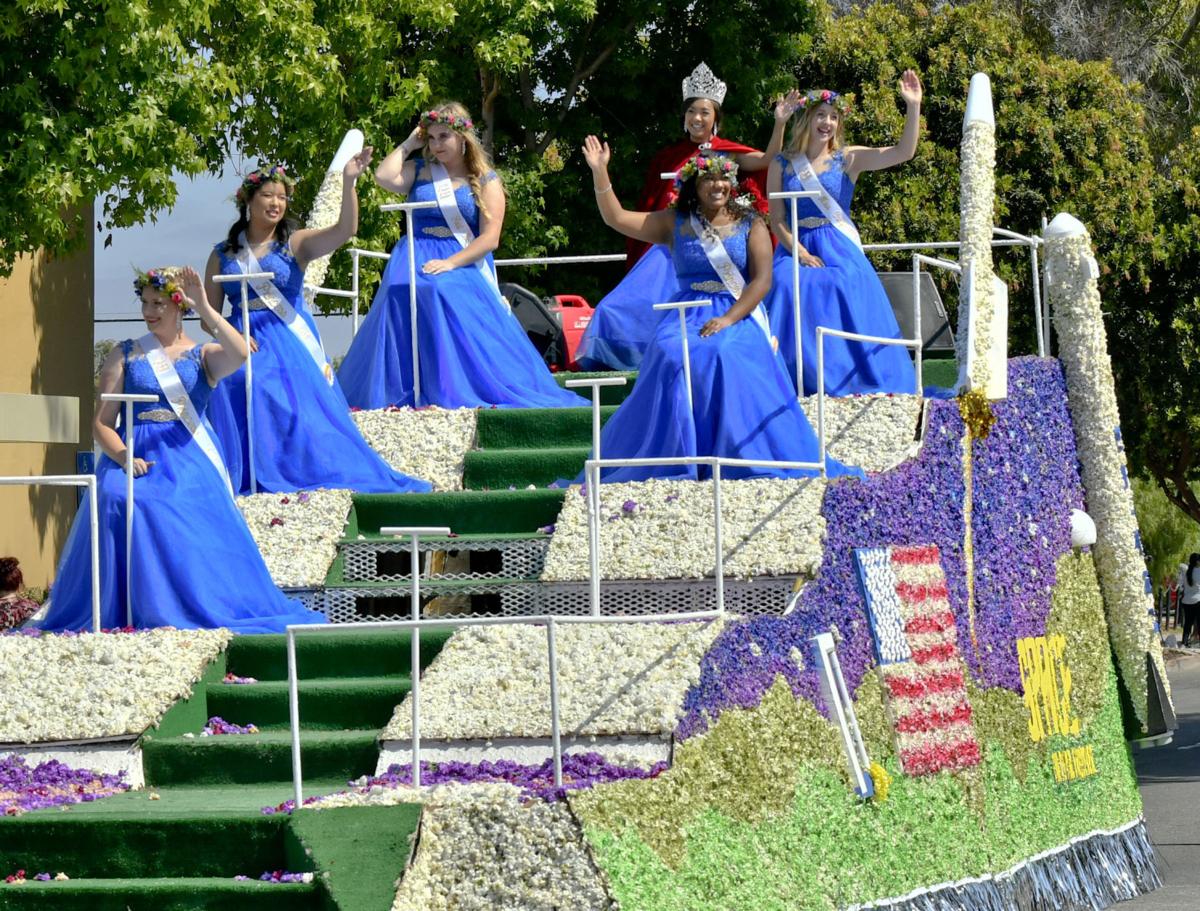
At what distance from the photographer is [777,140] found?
1228 cm

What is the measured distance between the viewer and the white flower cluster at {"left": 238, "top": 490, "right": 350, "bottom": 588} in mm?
9711

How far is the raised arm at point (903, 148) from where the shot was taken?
11.5 metres

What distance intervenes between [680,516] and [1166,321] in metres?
16.6

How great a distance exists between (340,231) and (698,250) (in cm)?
189

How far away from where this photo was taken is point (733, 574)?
8828mm

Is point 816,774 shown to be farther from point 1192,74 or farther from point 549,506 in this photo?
point 1192,74

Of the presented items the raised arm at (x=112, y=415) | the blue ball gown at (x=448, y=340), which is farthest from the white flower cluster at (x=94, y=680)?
the blue ball gown at (x=448, y=340)

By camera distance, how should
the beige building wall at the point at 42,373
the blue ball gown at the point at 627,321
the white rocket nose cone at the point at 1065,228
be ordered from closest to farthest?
the white rocket nose cone at the point at 1065,228, the blue ball gown at the point at 627,321, the beige building wall at the point at 42,373

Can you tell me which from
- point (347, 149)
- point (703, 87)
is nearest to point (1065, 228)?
point (703, 87)

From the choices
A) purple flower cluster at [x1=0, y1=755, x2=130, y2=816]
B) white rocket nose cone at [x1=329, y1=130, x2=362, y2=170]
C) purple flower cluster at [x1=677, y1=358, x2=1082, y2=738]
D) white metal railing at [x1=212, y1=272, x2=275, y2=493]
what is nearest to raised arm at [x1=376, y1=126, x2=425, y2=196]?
white metal railing at [x1=212, y1=272, x2=275, y2=493]

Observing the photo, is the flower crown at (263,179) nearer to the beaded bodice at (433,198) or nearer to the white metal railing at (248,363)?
the white metal railing at (248,363)

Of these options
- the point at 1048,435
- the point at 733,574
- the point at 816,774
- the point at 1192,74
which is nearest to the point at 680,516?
the point at 733,574

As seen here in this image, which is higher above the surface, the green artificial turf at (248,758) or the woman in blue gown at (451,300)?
the woman in blue gown at (451,300)

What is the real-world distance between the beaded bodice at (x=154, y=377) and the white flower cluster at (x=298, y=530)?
90 cm
